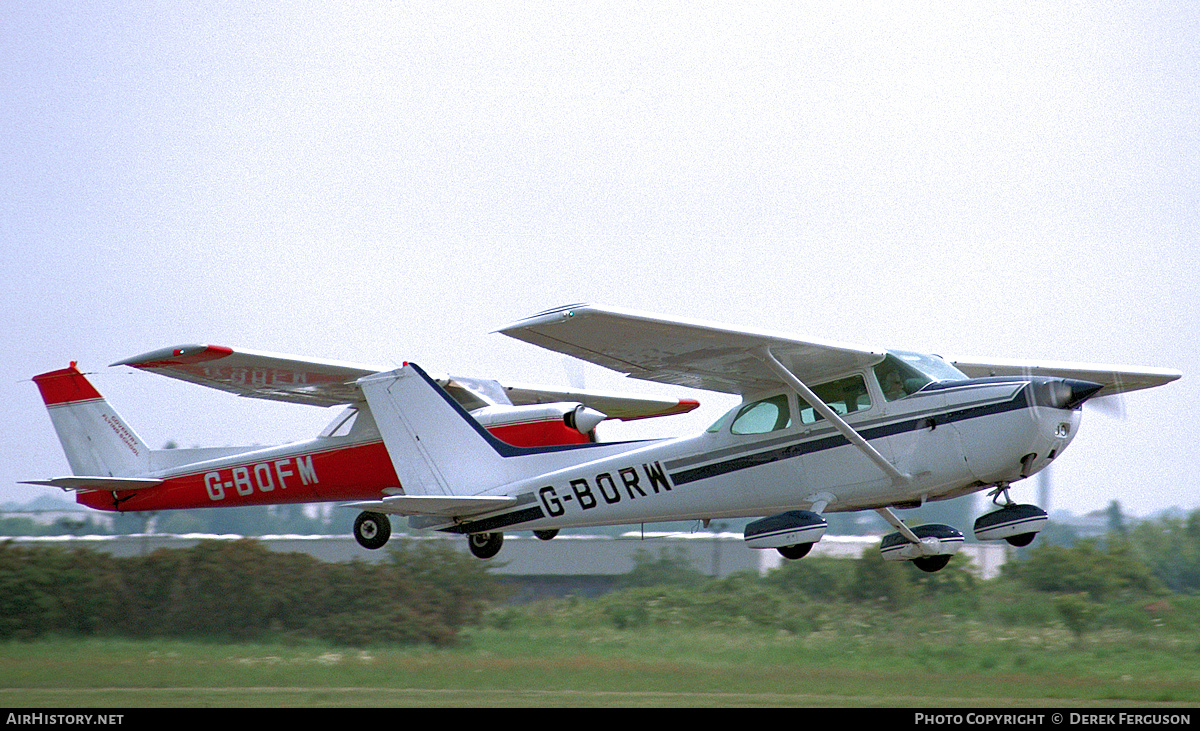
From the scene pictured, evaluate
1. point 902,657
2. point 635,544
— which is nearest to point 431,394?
point 902,657

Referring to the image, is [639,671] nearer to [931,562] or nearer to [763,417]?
[931,562]

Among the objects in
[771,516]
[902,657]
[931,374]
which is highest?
[931,374]

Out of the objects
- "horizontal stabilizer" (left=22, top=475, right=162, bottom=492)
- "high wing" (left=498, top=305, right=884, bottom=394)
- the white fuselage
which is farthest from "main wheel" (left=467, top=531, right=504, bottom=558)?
"horizontal stabilizer" (left=22, top=475, right=162, bottom=492)

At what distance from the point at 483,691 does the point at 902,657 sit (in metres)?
6.58

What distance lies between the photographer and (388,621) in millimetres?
17656

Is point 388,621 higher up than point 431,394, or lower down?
lower down

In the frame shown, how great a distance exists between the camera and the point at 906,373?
9680mm

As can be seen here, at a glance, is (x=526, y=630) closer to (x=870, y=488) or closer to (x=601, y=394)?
(x=601, y=394)

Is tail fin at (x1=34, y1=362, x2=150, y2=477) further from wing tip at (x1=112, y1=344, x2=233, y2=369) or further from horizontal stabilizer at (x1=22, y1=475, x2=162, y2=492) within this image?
wing tip at (x1=112, y1=344, x2=233, y2=369)

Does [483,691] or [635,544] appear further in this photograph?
[635,544]

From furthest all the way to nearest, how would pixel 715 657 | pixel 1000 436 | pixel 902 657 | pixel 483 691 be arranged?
pixel 902 657 < pixel 715 657 < pixel 483 691 < pixel 1000 436

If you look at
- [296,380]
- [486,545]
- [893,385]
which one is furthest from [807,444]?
[296,380]

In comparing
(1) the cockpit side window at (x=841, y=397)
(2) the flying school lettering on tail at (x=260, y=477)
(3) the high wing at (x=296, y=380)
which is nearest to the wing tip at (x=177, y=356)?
(3) the high wing at (x=296, y=380)

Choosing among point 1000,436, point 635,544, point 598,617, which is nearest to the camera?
point 1000,436
